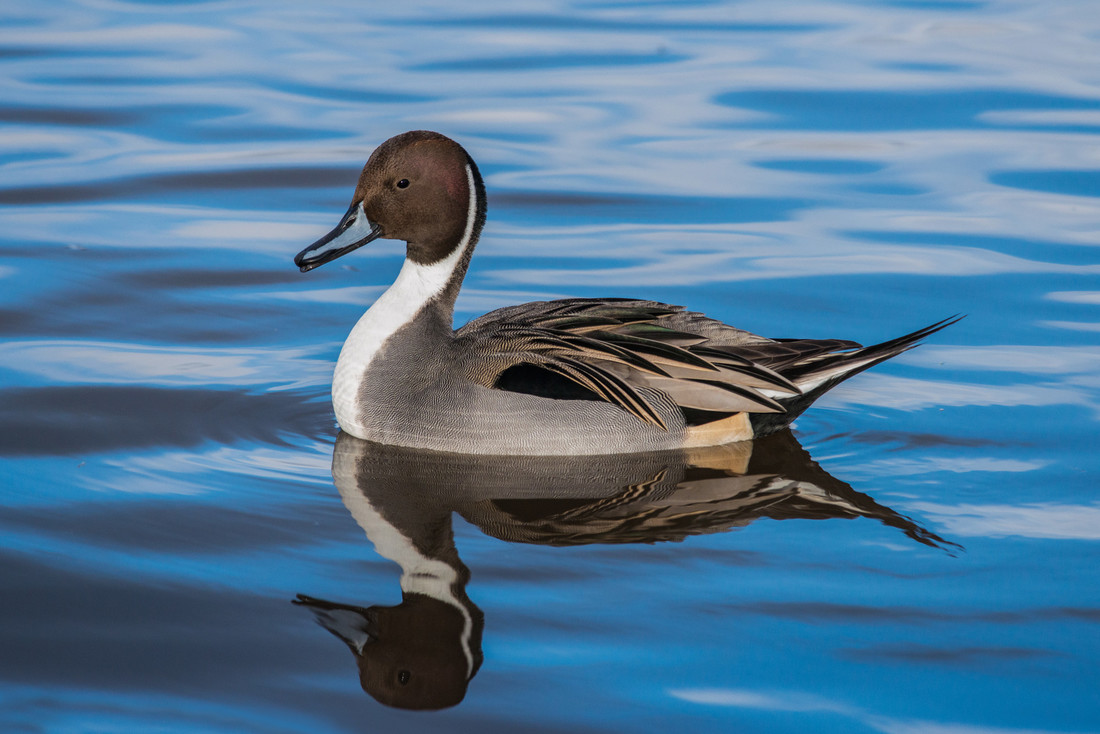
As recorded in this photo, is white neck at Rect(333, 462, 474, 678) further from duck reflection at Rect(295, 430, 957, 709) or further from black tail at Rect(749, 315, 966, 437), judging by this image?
black tail at Rect(749, 315, 966, 437)

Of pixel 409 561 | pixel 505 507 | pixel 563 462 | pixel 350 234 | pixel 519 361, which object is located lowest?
pixel 409 561

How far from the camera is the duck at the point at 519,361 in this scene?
5.77m

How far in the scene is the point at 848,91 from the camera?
12.5 m

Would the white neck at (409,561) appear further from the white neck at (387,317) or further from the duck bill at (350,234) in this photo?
the duck bill at (350,234)

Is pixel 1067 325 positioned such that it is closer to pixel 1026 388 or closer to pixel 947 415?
pixel 1026 388

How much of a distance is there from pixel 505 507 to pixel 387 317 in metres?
1.21

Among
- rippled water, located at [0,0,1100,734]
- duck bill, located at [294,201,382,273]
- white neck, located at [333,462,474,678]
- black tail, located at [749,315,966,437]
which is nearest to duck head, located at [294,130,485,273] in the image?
duck bill, located at [294,201,382,273]

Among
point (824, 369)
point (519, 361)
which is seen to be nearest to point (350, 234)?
point (519, 361)

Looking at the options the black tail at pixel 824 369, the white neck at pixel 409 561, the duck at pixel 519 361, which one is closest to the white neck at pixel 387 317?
the duck at pixel 519 361

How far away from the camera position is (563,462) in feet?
19.0

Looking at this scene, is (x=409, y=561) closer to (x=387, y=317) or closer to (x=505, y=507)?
(x=505, y=507)

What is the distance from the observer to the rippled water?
13.6 feet

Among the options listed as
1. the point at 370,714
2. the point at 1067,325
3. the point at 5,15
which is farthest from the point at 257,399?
the point at 5,15

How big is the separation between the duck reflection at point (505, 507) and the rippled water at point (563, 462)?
21mm
